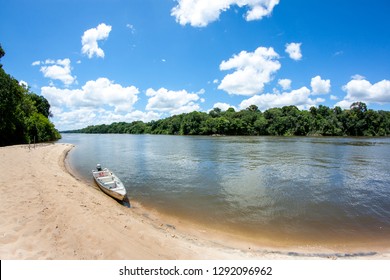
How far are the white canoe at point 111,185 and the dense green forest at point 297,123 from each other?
109 m

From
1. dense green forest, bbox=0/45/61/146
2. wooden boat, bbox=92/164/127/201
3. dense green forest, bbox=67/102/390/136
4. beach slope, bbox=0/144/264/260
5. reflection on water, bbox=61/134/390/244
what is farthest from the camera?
dense green forest, bbox=67/102/390/136

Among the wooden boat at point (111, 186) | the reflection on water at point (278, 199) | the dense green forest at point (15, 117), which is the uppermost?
the dense green forest at point (15, 117)

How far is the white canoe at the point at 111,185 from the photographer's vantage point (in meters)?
13.3

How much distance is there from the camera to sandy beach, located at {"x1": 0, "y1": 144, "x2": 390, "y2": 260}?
6402mm

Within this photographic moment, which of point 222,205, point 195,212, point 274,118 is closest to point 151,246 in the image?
point 195,212

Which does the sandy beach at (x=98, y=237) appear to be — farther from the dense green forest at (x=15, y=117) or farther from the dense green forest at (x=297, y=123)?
the dense green forest at (x=297, y=123)

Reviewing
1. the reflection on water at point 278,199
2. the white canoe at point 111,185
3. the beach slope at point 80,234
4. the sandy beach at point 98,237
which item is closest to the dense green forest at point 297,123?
the reflection on water at point 278,199

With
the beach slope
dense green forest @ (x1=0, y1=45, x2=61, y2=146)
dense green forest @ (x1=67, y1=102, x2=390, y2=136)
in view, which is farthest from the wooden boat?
dense green forest @ (x1=67, y1=102, x2=390, y2=136)

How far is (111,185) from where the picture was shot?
587 inches

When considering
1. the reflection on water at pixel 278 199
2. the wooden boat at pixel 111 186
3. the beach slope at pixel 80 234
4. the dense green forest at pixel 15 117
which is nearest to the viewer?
the beach slope at pixel 80 234

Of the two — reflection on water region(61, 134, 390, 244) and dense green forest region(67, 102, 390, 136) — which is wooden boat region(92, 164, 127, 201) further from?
dense green forest region(67, 102, 390, 136)

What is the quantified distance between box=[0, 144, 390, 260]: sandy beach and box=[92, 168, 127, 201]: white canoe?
6.77 ft

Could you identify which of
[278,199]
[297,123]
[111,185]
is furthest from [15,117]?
[297,123]
